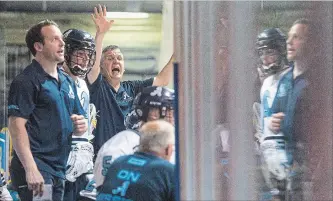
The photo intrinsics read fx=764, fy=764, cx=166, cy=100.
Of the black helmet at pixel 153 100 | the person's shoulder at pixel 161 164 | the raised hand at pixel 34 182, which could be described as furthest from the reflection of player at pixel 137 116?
the raised hand at pixel 34 182

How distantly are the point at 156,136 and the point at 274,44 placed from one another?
528 mm

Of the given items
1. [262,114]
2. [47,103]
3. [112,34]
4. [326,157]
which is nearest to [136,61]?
[112,34]

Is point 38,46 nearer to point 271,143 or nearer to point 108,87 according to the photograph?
point 108,87

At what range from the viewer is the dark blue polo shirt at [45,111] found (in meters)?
2.86

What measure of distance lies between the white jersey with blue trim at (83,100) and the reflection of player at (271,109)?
0.75m

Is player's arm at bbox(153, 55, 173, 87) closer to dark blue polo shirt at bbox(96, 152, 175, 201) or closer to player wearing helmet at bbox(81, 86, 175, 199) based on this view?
player wearing helmet at bbox(81, 86, 175, 199)

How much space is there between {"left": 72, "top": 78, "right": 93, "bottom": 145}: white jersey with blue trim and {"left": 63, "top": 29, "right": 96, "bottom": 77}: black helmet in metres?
0.04

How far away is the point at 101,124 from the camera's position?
296 centimetres

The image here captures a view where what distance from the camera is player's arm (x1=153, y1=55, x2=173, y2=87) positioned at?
2.74 meters

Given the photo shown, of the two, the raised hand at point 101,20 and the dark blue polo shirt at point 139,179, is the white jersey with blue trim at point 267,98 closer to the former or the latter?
the dark blue polo shirt at point 139,179

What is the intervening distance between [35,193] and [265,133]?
90 centimetres

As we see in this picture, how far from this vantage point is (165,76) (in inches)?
109

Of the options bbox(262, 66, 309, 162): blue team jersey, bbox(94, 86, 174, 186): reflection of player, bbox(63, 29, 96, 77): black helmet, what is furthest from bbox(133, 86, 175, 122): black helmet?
bbox(262, 66, 309, 162): blue team jersey

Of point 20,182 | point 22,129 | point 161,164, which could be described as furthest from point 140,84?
point 20,182
